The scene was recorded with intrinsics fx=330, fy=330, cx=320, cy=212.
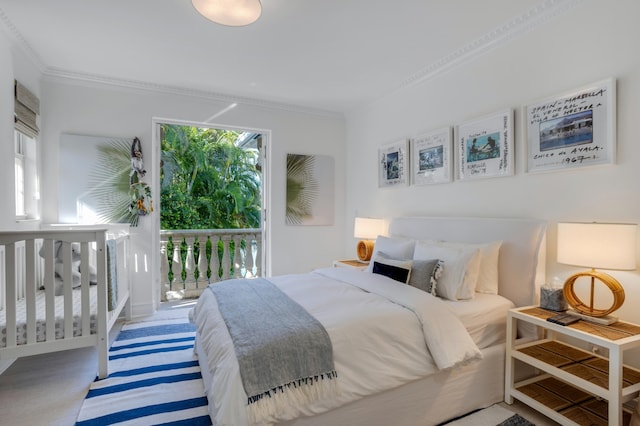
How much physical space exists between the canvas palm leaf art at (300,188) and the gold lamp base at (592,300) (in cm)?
299

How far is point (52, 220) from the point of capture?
326 centimetres

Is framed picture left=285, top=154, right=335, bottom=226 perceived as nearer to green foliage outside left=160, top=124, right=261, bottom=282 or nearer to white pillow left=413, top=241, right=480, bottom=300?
green foliage outside left=160, top=124, right=261, bottom=282

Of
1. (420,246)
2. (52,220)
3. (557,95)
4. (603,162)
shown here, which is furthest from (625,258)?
(52,220)

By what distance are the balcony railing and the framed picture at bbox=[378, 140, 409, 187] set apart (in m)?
2.08

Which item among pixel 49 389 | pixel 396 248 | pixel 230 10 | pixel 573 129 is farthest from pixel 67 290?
pixel 573 129

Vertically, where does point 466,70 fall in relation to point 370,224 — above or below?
above

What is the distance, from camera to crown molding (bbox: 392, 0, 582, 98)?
85.0 inches

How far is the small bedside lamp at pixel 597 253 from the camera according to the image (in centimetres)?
166

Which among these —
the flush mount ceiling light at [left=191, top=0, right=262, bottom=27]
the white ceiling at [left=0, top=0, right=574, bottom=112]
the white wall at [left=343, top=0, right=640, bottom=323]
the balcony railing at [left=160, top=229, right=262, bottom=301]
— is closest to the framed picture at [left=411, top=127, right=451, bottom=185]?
the white wall at [left=343, top=0, right=640, bottom=323]

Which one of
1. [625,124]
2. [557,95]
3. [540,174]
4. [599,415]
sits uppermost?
[557,95]

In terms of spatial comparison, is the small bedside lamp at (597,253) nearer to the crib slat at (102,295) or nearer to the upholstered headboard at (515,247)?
the upholstered headboard at (515,247)

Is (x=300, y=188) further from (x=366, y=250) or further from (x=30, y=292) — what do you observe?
(x=30, y=292)

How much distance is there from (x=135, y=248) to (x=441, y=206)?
10.5ft

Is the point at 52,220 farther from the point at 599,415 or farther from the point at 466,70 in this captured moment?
the point at 599,415
